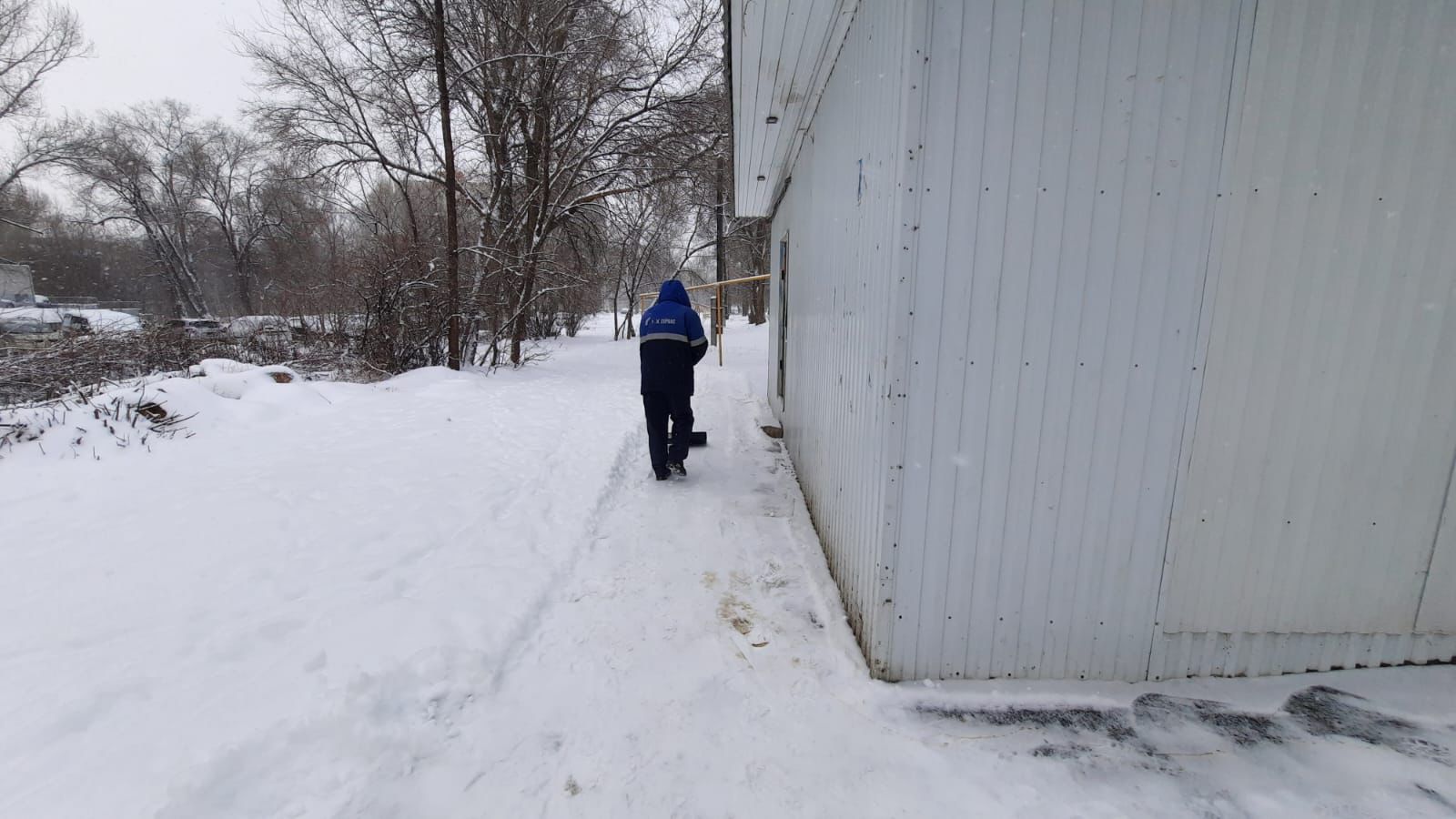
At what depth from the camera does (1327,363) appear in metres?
2.14

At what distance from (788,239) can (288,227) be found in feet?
85.7

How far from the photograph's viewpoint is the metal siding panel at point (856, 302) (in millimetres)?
2213

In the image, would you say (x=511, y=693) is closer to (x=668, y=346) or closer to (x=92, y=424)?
(x=668, y=346)

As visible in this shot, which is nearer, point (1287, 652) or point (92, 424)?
point (1287, 652)

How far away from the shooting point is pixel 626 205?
1421 cm

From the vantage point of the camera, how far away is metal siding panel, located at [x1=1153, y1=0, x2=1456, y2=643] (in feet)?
6.59

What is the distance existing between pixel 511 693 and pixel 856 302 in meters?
2.20

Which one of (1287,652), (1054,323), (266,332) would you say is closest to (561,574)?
(1054,323)

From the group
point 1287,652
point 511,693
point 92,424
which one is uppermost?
point 92,424

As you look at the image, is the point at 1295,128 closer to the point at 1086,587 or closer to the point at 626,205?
the point at 1086,587

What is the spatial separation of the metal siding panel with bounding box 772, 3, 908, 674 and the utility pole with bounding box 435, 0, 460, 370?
23.5ft

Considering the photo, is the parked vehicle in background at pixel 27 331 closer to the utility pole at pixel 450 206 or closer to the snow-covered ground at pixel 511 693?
the snow-covered ground at pixel 511 693

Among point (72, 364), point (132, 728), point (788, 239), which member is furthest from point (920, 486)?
point (72, 364)

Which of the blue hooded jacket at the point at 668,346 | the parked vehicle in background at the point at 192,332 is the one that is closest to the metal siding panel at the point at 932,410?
the blue hooded jacket at the point at 668,346
